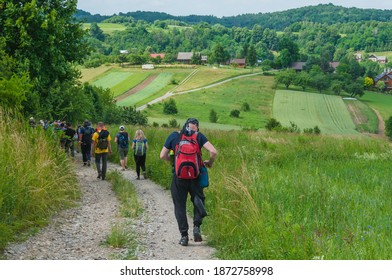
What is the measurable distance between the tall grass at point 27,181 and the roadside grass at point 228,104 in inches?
2228

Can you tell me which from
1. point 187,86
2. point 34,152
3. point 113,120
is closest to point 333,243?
point 34,152

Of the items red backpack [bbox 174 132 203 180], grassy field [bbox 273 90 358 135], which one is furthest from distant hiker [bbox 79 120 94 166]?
grassy field [bbox 273 90 358 135]

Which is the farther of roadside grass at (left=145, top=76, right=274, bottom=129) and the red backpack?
roadside grass at (left=145, top=76, right=274, bottom=129)

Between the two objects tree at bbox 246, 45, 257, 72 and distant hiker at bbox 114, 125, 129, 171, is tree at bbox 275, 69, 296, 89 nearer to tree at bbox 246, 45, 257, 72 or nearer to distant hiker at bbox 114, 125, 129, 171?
tree at bbox 246, 45, 257, 72

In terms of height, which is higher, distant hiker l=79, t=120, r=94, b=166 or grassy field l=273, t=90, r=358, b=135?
distant hiker l=79, t=120, r=94, b=166

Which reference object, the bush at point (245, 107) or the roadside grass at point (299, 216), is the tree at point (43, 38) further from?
the bush at point (245, 107)

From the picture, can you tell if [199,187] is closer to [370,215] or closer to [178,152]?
[178,152]

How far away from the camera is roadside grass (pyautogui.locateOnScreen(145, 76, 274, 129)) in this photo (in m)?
76.9

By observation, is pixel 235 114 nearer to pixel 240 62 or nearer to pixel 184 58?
pixel 240 62

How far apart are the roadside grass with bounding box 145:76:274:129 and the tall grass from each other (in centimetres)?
5659

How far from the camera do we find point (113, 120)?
2269 inches

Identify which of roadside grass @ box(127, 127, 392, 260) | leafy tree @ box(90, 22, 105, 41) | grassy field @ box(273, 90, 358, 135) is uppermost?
roadside grass @ box(127, 127, 392, 260)

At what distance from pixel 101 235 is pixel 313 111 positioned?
81.8 m

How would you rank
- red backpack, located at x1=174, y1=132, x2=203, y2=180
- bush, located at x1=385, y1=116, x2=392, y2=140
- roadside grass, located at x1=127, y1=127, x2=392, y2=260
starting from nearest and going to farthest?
roadside grass, located at x1=127, y1=127, x2=392, y2=260 → red backpack, located at x1=174, y1=132, x2=203, y2=180 → bush, located at x1=385, y1=116, x2=392, y2=140
